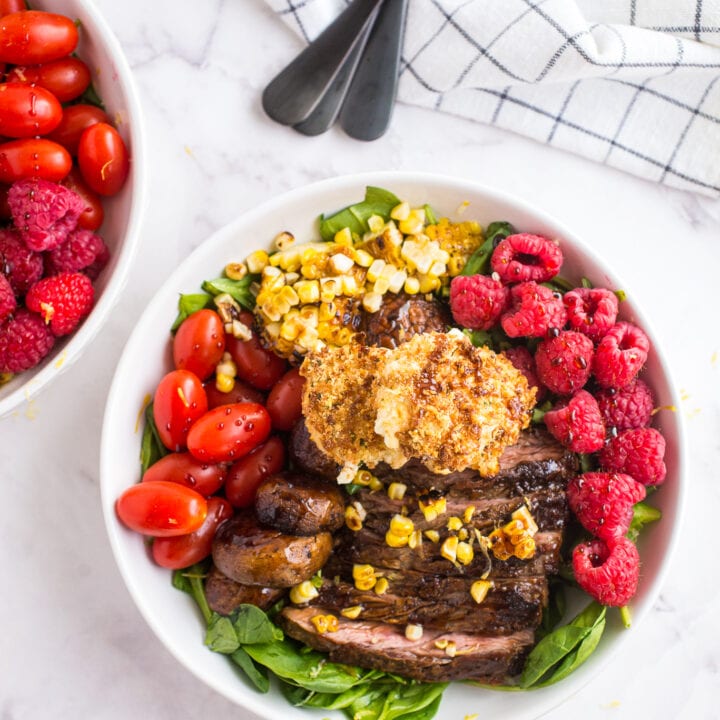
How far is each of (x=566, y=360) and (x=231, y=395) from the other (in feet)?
3.38

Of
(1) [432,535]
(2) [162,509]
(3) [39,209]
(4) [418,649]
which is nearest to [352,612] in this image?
(4) [418,649]

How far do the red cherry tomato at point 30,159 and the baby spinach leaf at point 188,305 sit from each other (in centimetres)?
52

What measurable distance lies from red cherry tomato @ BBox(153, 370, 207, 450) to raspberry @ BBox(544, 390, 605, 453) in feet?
3.48

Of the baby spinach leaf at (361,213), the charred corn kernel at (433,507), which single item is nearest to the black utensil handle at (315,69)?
the baby spinach leaf at (361,213)

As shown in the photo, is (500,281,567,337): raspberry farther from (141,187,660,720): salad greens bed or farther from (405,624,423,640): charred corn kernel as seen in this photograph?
(405,624,423,640): charred corn kernel

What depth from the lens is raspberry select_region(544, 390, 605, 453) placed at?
2.59 metres

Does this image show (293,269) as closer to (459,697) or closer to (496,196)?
(496,196)

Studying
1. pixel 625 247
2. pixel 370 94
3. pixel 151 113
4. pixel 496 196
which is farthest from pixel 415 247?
pixel 151 113

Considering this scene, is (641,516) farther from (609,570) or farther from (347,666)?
(347,666)

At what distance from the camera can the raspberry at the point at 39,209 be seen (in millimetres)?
2535

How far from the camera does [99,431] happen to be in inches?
119

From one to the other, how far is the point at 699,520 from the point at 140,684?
6.48 feet

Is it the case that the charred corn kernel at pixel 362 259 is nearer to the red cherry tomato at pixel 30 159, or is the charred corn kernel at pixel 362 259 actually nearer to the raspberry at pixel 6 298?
the red cherry tomato at pixel 30 159

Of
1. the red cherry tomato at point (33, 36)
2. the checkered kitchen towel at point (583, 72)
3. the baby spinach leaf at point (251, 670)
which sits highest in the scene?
the checkered kitchen towel at point (583, 72)
